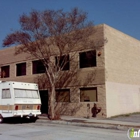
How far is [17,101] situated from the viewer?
1755cm

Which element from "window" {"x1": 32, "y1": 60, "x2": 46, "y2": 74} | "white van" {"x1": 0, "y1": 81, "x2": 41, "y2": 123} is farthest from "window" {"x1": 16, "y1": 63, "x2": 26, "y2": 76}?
"white van" {"x1": 0, "y1": 81, "x2": 41, "y2": 123}

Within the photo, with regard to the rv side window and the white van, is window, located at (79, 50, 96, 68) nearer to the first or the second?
the white van

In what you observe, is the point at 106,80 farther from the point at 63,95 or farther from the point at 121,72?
the point at 63,95

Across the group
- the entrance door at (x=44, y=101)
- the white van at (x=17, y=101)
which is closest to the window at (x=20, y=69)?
the entrance door at (x=44, y=101)

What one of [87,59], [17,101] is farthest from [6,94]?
[87,59]

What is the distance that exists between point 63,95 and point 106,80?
189 inches

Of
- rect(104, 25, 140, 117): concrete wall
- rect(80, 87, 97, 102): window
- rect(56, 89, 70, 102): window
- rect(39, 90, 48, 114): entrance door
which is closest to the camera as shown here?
rect(104, 25, 140, 117): concrete wall

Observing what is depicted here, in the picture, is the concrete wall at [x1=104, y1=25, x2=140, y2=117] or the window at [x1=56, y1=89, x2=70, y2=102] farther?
the window at [x1=56, y1=89, x2=70, y2=102]

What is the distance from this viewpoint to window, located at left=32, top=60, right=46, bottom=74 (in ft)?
86.5

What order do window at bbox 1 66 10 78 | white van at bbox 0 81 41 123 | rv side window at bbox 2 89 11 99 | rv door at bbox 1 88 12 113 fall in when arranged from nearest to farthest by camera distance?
white van at bbox 0 81 41 123 < rv door at bbox 1 88 12 113 < rv side window at bbox 2 89 11 99 < window at bbox 1 66 10 78

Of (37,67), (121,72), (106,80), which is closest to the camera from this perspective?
(106,80)

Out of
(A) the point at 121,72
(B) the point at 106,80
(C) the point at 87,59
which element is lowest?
(B) the point at 106,80

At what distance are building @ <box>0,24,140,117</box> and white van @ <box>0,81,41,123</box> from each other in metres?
4.94

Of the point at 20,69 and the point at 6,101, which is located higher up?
the point at 20,69
